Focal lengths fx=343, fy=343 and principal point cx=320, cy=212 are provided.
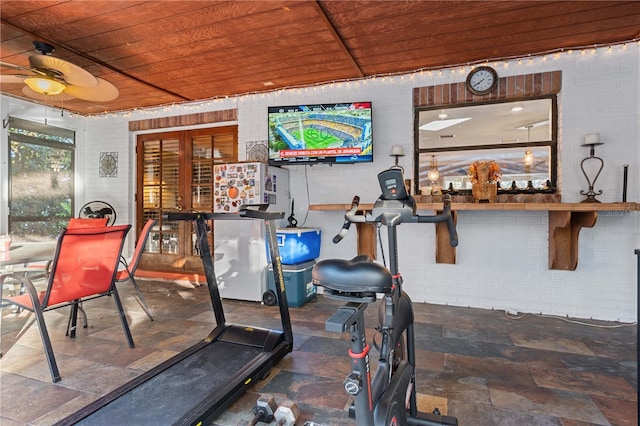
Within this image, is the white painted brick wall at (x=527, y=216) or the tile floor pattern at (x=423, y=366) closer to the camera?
the tile floor pattern at (x=423, y=366)

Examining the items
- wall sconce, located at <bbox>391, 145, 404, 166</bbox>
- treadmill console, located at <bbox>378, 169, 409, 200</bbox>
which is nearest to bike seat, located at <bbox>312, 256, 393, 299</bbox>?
treadmill console, located at <bbox>378, 169, 409, 200</bbox>

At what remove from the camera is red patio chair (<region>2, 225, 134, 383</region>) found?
93.9 inches

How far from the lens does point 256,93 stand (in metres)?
4.89

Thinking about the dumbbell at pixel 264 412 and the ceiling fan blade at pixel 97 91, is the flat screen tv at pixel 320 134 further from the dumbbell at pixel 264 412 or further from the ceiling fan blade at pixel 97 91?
the dumbbell at pixel 264 412

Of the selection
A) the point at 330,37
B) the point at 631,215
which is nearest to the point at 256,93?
the point at 330,37

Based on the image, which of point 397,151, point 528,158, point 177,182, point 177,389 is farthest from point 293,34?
point 177,182

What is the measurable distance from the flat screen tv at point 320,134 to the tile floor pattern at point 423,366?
1874mm

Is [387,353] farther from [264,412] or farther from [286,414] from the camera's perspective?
[264,412]

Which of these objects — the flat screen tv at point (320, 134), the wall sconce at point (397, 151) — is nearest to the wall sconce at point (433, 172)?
the wall sconce at point (397, 151)

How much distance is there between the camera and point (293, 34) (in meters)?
3.30

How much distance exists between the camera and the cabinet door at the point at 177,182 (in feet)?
17.3

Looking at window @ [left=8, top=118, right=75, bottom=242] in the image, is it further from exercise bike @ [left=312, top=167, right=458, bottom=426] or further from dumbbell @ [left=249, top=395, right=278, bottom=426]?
exercise bike @ [left=312, top=167, right=458, bottom=426]

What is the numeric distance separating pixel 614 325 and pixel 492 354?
1.69m

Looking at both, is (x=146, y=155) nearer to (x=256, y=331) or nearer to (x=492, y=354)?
(x=256, y=331)
